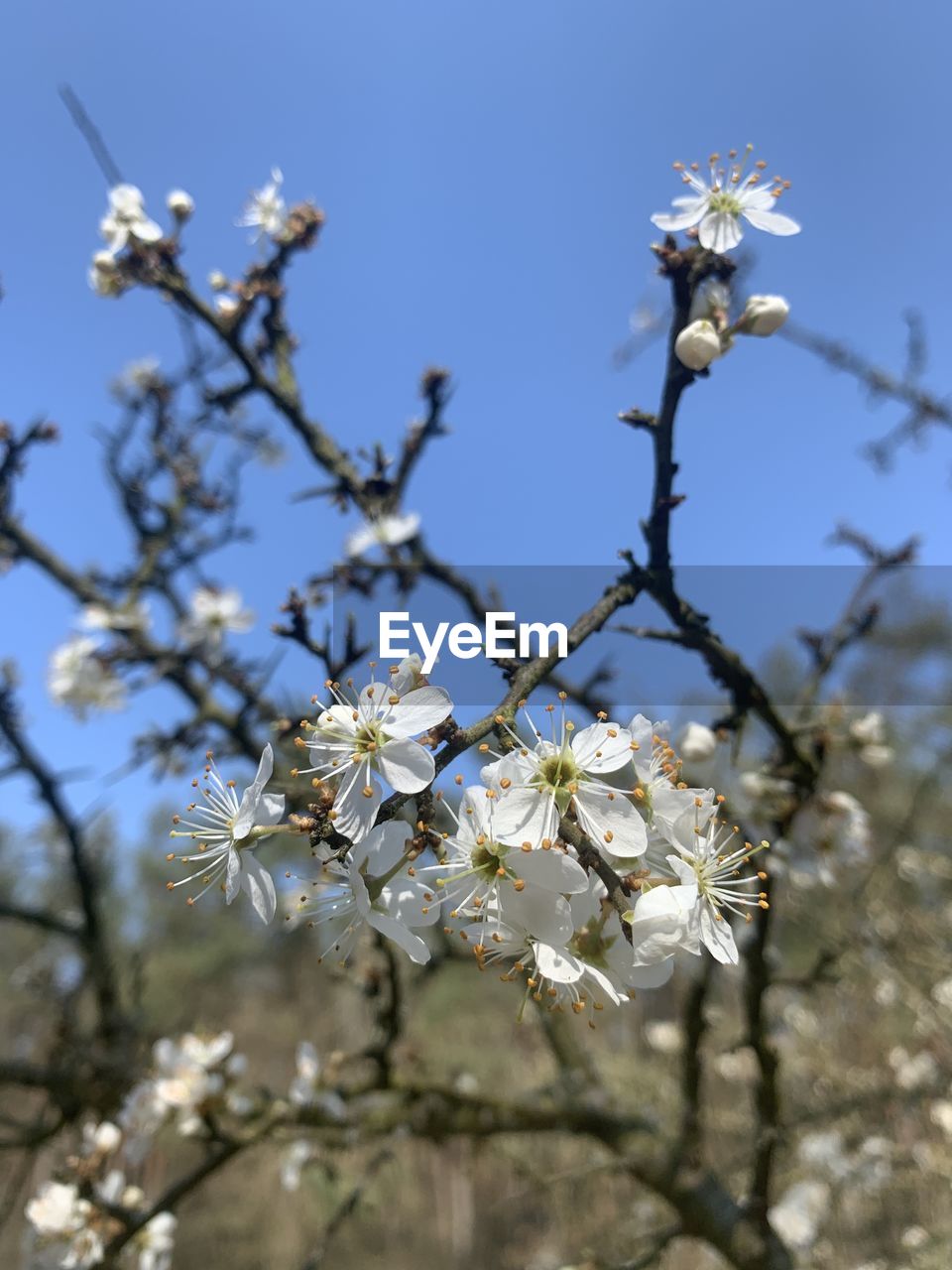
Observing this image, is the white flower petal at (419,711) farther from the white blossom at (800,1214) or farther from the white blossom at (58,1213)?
the white blossom at (800,1214)

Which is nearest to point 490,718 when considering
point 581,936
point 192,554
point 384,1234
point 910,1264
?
point 581,936

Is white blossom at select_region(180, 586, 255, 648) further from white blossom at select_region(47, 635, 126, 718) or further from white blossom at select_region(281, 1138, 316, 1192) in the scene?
white blossom at select_region(281, 1138, 316, 1192)

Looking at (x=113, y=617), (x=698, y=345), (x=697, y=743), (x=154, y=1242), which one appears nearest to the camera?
(x=698, y=345)

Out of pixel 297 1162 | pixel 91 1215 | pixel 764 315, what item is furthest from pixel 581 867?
pixel 297 1162

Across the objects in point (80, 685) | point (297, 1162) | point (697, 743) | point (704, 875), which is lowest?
point (297, 1162)

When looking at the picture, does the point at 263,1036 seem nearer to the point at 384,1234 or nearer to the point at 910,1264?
the point at 384,1234

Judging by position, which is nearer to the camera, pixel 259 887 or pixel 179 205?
pixel 259 887

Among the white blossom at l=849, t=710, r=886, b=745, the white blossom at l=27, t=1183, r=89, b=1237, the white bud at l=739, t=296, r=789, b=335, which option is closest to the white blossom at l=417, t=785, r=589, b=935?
the white bud at l=739, t=296, r=789, b=335

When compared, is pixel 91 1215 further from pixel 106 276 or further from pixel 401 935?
pixel 106 276
